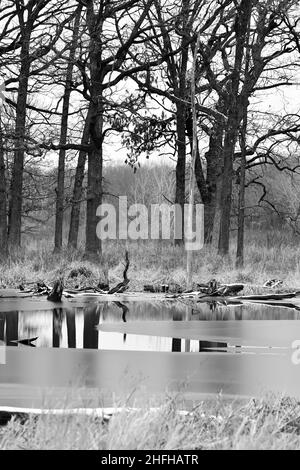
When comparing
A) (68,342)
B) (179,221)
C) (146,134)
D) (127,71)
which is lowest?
(68,342)

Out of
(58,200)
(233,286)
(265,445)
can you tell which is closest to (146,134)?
(58,200)

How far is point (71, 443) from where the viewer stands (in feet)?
17.8

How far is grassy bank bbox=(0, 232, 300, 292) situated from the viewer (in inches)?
834

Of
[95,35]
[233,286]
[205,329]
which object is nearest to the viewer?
[205,329]

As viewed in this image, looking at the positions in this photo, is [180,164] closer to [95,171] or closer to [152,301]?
[95,171]

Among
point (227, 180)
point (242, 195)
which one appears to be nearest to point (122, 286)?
point (227, 180)

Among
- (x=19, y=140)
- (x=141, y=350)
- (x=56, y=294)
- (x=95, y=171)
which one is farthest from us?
(x=95, y=171)

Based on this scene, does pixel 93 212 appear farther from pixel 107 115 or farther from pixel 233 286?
pixel 233 286

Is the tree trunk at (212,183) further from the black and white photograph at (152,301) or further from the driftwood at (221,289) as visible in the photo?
the driftwood at (221,289)

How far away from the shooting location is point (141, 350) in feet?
37.9

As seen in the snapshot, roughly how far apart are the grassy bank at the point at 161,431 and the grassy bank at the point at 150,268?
1400cm

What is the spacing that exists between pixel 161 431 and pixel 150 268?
17014mm
